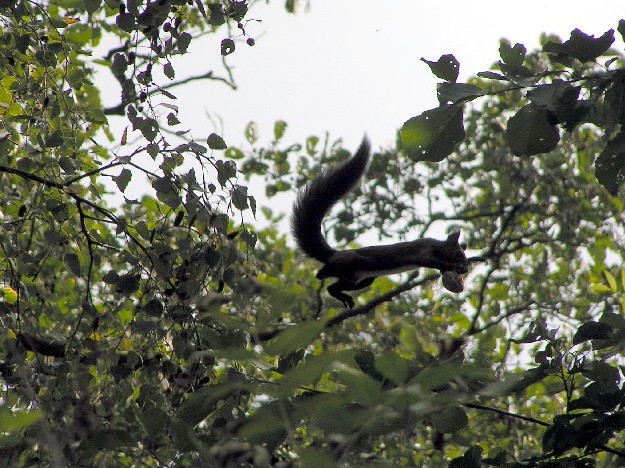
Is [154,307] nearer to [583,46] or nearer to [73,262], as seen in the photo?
[73,262]

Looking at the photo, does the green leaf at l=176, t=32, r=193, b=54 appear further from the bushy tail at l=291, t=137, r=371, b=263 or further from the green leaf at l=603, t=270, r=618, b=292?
the green leaf at l=603, t=270, r=618, b=292

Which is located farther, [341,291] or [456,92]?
[341,291]

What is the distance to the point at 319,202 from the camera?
4.54 m

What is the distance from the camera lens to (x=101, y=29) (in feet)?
16.5

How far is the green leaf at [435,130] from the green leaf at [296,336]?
42.2 inches

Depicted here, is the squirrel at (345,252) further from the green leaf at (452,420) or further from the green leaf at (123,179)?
the green leaf at (452,420)

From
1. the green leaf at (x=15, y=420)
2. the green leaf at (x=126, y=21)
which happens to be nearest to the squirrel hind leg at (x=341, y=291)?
the green leaf at (x=126, y=21)

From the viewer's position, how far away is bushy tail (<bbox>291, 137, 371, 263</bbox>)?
433 centimetres

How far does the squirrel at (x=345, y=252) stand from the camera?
4.45m

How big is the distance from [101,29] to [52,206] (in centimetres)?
261

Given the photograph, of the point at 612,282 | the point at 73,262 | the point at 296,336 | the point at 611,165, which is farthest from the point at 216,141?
the point at 612,282

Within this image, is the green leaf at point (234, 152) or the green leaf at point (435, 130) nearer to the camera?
the green leaf at point (435, 130)

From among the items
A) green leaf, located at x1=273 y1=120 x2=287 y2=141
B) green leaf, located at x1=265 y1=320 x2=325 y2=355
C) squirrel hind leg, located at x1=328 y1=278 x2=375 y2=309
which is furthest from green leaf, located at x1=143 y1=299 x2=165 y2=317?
green leaf, located at x1=273 y1=120 x2=287 y2=141

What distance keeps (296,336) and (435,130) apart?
1.10m
